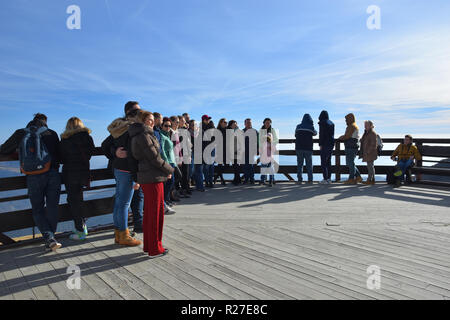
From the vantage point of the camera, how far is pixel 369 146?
354 inches

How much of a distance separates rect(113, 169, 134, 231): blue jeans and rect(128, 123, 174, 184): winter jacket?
1.52ft

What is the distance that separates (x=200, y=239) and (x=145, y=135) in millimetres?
1852

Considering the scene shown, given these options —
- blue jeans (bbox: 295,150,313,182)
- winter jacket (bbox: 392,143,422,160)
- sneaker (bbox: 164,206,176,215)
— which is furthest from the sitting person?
sneaker (bbox: 164,206,176,215)

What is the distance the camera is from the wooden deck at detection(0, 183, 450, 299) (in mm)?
2928

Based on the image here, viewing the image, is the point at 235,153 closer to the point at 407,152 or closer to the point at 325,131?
the point at 325,131

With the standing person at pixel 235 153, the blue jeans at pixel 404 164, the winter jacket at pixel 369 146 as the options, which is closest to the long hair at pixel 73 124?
the standing person at pixel 235 153

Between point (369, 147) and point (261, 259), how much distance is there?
22.5 ft

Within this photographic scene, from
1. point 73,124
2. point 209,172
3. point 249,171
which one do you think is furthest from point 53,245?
point 249,171

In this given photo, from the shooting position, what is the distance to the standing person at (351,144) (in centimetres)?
911

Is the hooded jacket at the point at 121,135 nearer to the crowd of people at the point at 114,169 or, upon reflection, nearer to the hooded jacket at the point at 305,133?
the crowd of people at the point at 114,169

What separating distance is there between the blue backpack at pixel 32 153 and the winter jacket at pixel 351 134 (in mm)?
8190

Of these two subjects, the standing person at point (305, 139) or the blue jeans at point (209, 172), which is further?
the standing person at point (305, 139)

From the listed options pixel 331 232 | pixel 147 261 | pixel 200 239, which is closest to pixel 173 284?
pixel 147 261
